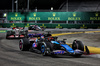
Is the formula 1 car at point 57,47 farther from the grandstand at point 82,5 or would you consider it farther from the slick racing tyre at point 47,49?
the grandstand at point 82,5

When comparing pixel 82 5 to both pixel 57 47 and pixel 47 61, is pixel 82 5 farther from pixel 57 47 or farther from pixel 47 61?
pixel 47 61

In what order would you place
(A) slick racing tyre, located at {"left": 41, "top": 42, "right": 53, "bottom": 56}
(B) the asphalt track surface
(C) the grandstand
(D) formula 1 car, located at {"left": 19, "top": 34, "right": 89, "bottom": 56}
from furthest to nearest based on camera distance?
(C) the grandstand, (A) slick racing tyre, located at {"left": 41, "top": 42, "right": 53, "bottom": 56}, (D) formula 1 car, located at {"left": 19, "top": 34, "right": 89, "bottom": 56}, (B) the asphalt track surface

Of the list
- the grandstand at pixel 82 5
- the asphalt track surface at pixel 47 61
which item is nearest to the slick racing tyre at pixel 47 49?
the asphalt track surface at pixel 47 61

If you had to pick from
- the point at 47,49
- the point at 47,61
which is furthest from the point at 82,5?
the point at 47,61

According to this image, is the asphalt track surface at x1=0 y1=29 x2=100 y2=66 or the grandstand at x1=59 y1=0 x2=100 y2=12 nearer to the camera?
the asphalt track surface at x1=0 y1=29 x2=100 y2=66

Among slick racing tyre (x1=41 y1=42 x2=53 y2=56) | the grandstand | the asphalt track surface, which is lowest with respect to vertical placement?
the asphalt track surface

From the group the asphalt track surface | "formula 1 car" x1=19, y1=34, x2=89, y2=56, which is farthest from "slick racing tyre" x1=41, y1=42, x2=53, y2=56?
the asphalt track surface

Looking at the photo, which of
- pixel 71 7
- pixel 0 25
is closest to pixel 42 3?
pixel 71 7

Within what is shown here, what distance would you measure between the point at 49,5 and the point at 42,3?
1.98m

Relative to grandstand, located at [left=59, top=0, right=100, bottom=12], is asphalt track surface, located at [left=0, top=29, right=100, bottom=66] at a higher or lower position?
lower

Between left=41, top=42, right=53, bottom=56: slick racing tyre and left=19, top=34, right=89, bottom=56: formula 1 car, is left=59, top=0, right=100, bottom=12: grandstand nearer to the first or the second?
left=19, top=34, right=89, bottom=56: formula 1 car

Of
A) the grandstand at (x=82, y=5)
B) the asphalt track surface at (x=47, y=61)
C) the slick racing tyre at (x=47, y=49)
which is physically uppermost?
the grandstand at (x=82, y=5)

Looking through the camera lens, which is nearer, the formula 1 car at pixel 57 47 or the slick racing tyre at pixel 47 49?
the formula 1 car at pixel 57 47

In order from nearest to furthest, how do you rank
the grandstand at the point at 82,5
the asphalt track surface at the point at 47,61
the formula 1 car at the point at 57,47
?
the asphalt track surface at the point at 47,61, the formula 1 car at the point at 57,47, the grandstand at the point at 82,5
